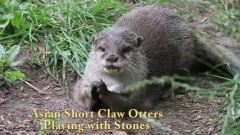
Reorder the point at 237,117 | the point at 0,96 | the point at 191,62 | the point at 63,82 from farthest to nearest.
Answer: the point at 191,62 → the point at 63,82 → the point at 0,96 → the point at 237,117

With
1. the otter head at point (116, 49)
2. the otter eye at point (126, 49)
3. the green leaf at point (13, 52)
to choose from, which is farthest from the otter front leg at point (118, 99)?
the green leaf at point (13, 52)

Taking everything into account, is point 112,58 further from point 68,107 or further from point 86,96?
point 68,107

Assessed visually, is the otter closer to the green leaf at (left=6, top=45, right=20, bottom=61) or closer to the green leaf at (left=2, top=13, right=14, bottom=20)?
Answer: the green leaf at (left=6, top=45, right=20, bottom=61)

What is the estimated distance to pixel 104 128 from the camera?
140 inches

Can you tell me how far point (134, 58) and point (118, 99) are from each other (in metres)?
0.27

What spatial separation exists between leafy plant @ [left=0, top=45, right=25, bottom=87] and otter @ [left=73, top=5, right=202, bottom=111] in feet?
1.29

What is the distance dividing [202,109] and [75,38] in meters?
1.11

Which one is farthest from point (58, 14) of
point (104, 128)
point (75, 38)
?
point (104, 128)

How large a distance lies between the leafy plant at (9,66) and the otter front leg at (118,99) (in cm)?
57

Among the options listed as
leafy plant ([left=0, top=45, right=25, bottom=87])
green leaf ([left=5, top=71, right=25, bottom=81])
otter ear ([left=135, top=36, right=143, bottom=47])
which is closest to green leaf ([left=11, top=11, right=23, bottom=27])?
leafy plant ([left=0, top=45, right=25, bottom=87])

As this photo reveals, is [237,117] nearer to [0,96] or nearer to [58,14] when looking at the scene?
[0,96]

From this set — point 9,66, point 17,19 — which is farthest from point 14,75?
point 17,19

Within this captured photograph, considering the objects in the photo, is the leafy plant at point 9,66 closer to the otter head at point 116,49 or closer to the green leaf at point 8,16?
the green leaf at point 8,16

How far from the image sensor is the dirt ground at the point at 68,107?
3.50 meters
